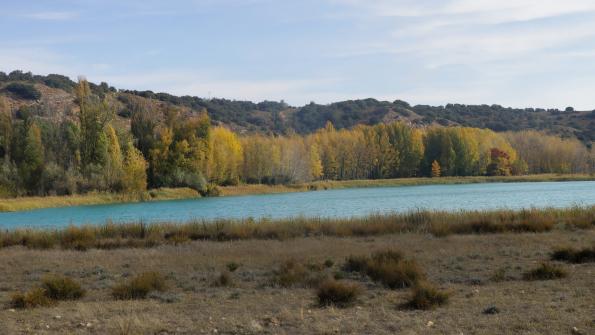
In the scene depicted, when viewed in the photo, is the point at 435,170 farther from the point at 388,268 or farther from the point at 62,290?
the point at 62,290

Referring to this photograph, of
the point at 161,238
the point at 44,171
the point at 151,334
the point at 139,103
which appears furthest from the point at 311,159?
the point at 151,334

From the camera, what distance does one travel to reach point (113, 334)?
29.9ft

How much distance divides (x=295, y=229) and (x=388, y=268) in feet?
33.7

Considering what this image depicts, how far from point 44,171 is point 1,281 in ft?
156

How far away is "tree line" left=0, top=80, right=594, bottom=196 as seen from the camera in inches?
2398

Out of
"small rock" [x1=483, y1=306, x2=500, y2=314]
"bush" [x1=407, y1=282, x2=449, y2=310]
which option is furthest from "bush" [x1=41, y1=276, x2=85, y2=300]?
"small rock" [x1=483, y1=306, x2=500, y2=314]

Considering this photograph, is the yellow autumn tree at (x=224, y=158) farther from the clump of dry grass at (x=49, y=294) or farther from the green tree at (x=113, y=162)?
the clump of dry grass at (x=49, y=294)

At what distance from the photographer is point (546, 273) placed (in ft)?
43.5

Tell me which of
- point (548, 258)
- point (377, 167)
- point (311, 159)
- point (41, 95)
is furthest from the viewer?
point (41, 95)

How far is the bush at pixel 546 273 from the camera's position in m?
13.2

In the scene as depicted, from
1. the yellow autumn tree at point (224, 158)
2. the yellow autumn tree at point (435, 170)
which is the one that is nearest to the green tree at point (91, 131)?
the yellow autumn tree at point (224, 158)

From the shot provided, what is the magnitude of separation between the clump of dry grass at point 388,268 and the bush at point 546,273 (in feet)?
7.40

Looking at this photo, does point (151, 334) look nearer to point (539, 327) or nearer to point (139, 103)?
point (539, 327)

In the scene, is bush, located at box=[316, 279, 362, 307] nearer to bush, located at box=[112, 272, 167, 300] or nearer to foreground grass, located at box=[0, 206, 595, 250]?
bush, located at box=[112, 272, 167, 300]
